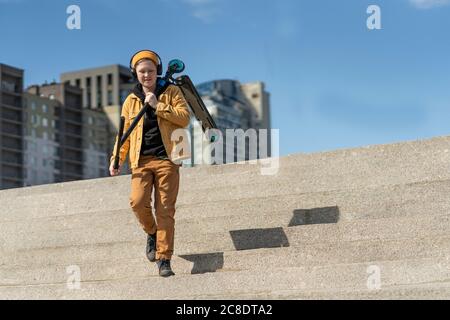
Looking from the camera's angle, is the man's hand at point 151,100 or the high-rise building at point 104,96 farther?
the high-rise building at point 104,96

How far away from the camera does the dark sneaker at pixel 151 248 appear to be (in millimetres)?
7871

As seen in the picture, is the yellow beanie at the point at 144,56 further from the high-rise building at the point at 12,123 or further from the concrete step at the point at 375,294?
the high-rise building at the point at 12,123

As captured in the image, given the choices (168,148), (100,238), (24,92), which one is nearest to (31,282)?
(100,238)

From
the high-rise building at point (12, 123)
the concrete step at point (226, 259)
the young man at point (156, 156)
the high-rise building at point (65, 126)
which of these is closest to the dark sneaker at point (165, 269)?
the young man at point (156, 156)

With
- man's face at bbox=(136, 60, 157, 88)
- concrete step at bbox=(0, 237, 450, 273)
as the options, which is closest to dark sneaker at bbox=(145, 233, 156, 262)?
concrete step at bbox=(0, 237, 450, 273)

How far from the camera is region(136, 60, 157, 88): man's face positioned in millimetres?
7895

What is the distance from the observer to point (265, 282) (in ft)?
23.6

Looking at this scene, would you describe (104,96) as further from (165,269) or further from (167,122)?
(165,269)

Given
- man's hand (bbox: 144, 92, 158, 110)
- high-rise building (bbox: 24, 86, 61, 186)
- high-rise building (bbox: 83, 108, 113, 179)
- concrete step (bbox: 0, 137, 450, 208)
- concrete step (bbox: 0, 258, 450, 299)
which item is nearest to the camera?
concrete step (bbox: 0, 258, 450, 299)

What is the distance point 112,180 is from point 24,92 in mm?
132253

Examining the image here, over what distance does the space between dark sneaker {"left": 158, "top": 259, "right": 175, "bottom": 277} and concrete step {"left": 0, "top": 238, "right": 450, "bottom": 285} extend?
19.0 inches

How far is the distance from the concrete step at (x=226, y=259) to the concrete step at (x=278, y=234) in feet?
1.15

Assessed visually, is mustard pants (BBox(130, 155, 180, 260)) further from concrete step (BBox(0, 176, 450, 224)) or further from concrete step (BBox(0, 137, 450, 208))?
concrete step (BBox(0, 137, 450, 208))
